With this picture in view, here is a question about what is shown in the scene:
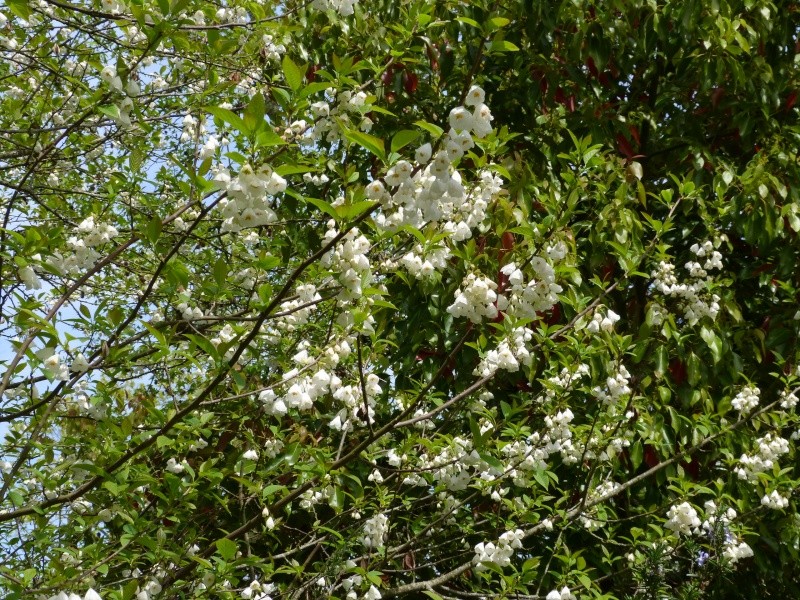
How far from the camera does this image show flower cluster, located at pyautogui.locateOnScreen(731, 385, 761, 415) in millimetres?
4125

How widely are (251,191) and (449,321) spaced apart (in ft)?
7.66

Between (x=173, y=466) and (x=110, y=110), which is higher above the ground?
(x=110, y=110)

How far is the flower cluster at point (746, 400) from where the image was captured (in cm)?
412

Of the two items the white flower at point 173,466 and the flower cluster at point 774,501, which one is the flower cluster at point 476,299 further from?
the flower cluster at point 774,501

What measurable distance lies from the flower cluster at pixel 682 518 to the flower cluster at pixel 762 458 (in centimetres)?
51

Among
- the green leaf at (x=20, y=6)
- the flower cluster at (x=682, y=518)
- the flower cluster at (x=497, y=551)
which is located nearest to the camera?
the green leaf at (x=20, y=6)

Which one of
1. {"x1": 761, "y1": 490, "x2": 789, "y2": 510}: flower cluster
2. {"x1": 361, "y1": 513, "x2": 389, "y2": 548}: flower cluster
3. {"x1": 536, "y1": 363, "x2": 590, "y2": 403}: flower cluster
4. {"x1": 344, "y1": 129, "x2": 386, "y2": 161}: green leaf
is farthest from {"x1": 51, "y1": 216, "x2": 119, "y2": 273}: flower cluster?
{"x1": 761, "y1": 490, "x2": 789, "y2": 510}: flower cluster

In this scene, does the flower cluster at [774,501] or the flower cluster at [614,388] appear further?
the flower cluster at [774,501]

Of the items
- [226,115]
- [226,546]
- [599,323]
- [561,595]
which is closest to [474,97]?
[226,115]

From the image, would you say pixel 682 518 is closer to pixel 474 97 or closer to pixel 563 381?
pixel 563 381

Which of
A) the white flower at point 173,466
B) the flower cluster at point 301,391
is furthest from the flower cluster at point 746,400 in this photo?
the white flower at point 173,466

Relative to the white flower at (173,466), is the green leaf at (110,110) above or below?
above

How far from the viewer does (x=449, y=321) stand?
4062 millimetres

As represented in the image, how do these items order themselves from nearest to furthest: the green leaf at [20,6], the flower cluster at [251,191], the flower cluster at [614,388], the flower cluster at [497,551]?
the flower cluster at [251,191], the green leaf at [20,6], the flower cluster at [497,551], the flower cluster at [614,388]
